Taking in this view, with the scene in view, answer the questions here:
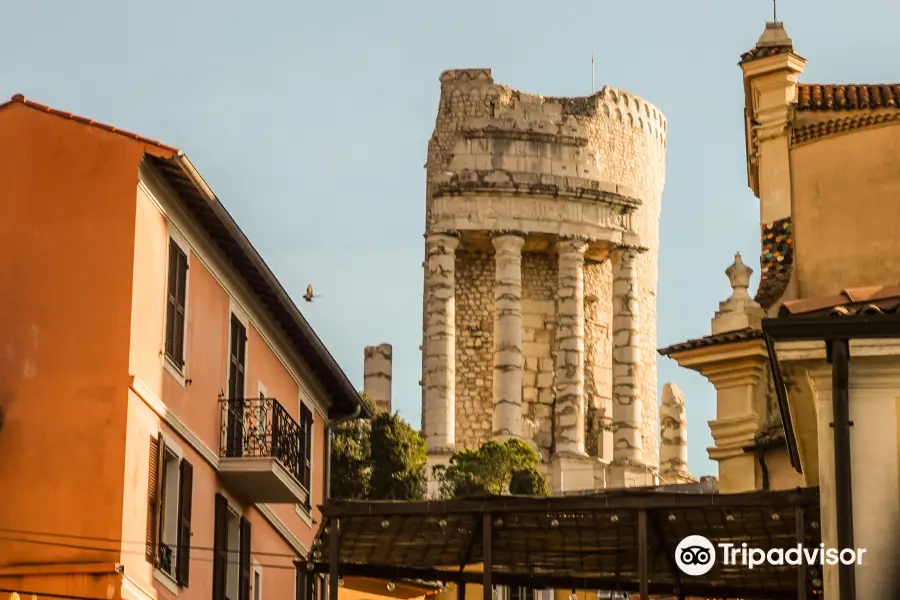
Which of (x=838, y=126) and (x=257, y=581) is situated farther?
(x=257, y=581)

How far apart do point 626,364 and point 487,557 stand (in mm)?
63342

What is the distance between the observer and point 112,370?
1240 inches

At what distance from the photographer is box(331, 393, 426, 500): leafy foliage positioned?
69.2m

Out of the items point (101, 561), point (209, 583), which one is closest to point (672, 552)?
point (101, 561)

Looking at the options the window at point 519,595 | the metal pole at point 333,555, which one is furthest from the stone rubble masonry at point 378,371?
the metal pole at point 333,555

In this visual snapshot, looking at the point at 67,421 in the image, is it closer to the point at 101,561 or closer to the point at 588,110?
the point at 101,561

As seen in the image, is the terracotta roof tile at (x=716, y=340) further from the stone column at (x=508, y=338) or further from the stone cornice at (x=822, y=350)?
the stone column at (x=508, y=338)

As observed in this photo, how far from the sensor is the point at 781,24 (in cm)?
4009

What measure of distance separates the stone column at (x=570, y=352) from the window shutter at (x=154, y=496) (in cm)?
5246

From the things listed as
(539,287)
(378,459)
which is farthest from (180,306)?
(539,287)

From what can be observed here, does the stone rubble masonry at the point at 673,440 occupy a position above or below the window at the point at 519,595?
above

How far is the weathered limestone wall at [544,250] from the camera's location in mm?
87438

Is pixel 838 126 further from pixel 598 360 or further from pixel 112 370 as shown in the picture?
pixel 598 360

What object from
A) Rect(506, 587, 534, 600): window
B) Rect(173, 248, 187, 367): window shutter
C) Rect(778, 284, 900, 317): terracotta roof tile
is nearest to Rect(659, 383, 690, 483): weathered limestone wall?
Rect(506, 587, 534, 600): window
